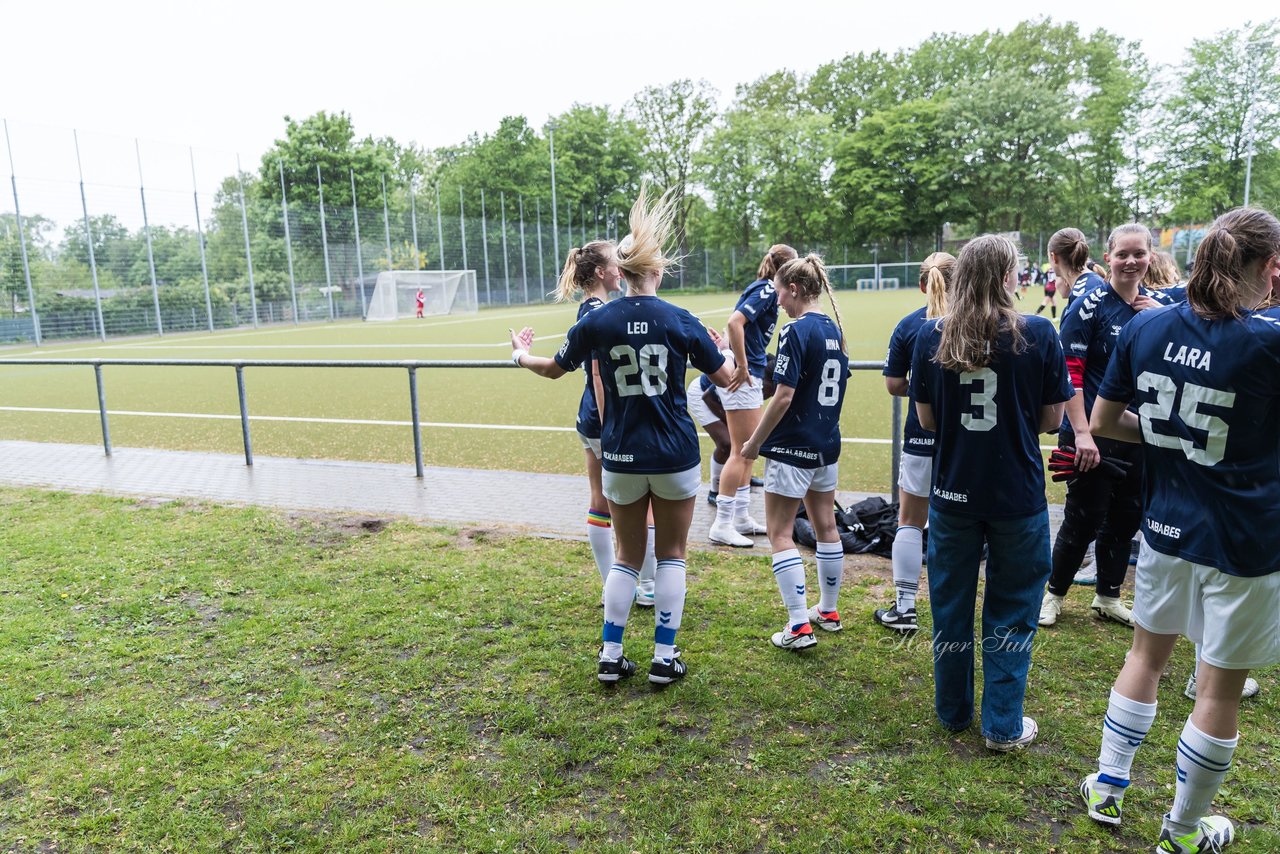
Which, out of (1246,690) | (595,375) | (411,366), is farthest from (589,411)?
(411,366)

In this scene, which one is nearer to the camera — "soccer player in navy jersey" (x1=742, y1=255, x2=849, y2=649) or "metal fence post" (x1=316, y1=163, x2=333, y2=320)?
"soccer player in navy jersey" (x1=742, y1=255, x2=849, y2=649)

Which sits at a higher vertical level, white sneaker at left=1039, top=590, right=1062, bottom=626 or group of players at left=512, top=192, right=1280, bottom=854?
group of players at left=512, top=192, right=1280, bottom=854

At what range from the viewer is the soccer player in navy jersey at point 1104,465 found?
162 inches

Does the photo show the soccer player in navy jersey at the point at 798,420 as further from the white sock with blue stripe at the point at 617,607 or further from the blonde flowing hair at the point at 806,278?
the white sock with blue stripe at the point at 617,607

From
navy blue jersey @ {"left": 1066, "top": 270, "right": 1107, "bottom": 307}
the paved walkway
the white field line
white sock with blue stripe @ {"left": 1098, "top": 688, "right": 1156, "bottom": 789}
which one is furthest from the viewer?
the white field line

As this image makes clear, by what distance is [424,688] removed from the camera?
3854mm

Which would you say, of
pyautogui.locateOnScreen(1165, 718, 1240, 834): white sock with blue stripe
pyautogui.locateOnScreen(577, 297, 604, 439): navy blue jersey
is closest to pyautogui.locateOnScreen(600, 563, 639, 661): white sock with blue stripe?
pyautogui.locateOnScreen(577, 297, 604, 439): navy blue jersey

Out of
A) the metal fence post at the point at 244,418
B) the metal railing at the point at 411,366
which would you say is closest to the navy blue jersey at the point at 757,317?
the metal railing at the point at 411,366

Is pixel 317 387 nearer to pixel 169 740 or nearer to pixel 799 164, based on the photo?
pixel 169 740

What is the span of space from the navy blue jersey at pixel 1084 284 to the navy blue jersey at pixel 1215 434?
184cm

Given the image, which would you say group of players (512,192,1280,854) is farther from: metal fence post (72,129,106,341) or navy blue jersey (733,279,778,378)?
metal fence post (72,129,106,341)

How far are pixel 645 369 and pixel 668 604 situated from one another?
106 centimetres

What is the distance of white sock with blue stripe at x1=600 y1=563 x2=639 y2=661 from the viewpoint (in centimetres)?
386

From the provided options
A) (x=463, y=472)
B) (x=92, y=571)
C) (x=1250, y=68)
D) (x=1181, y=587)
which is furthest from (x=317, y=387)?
(x=1250, y=68)
